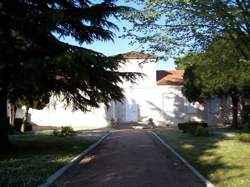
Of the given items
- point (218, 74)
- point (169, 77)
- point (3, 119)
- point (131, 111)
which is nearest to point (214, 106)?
point (169, 77)

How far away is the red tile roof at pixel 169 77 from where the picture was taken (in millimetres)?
49769

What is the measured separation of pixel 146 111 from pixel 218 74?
2089 cm

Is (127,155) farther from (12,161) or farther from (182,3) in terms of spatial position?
(182,3)

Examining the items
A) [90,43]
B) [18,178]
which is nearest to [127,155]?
[90,43]

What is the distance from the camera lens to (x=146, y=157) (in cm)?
1811

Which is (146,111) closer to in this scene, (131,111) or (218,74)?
(131,111)

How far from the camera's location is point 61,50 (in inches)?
760

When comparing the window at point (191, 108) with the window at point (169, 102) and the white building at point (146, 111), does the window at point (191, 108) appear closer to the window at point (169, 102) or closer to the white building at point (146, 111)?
the white building at point (146, 111)

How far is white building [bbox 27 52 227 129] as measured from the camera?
47.9m

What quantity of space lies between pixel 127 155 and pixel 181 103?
3044cm

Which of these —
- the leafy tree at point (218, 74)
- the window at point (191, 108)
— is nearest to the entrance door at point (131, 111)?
the window at point (191, 108)

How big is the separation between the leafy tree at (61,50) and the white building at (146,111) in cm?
2556

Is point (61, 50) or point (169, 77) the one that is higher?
point (169, 77)

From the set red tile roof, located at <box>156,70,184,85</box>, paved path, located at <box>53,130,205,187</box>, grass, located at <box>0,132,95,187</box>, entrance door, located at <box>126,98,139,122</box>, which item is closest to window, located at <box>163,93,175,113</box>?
red tile roof, located at <box>156,70,184,85</box>
